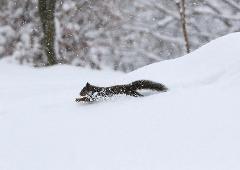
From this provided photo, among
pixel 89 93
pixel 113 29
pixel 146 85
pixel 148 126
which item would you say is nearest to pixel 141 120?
pixel 148 126

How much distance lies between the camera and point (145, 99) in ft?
7.84

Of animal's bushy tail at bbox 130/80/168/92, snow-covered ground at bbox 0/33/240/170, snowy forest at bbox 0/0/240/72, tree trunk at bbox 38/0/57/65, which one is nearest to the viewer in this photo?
snow-covered ground at bbox 0/33/240/170

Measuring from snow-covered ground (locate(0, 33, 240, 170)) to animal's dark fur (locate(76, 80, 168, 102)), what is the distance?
4 centimetres

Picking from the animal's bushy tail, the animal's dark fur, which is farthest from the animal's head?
the animal's bushy tail

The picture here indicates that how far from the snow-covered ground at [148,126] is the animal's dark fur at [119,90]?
0.14 ft

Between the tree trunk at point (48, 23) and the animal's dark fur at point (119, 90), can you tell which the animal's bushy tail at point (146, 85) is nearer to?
the animal's dark fur at point (119, 90)

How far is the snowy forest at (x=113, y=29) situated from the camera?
33.5 ft

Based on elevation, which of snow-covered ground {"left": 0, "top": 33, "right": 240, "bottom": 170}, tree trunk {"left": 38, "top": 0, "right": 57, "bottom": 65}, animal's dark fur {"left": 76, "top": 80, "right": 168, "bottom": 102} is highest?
tree trunk {"left": 38, "top": 0, "right": 57, "bottom": 65}

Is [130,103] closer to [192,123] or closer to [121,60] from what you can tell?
[192,123]

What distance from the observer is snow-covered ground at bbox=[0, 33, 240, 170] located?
5.82 ft

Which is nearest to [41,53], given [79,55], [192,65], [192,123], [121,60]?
[79,55]

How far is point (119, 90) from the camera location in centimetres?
256

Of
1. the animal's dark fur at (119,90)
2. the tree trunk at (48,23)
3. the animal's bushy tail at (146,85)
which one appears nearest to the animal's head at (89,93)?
the animal's dark fur at (119,90)

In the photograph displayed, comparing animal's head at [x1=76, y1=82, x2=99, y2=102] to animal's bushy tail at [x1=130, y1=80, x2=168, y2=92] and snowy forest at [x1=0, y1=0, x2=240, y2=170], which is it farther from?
animal's bushy tail at [x1=130, y1=80, x2=168, y2=92]
